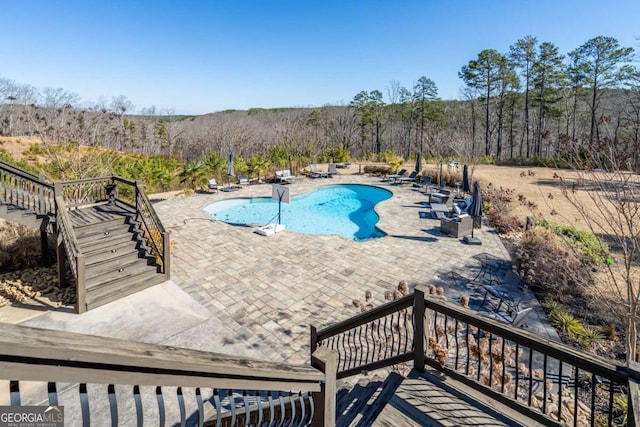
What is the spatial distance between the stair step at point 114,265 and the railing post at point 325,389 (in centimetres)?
663

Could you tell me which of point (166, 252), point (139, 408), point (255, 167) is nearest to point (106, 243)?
point (166, 252)

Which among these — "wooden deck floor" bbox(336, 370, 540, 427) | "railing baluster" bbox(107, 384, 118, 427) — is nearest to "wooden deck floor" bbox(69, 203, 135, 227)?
"wooden deck floor" bbox(336, 370, 540, 427)

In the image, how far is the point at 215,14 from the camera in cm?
2334

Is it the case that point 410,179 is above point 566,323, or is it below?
above

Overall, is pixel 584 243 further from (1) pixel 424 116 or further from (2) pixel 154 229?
(1) pixel 424 116

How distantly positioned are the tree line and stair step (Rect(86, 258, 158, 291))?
10.8 meters

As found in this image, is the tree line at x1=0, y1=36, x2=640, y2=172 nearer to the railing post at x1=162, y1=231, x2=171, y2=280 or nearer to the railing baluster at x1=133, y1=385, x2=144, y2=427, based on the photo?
the railing post at x1=162, y1=231, x2=171, y2=280

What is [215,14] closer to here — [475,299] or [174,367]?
[475,299]

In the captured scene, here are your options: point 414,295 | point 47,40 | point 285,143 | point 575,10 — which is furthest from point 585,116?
point 47,40

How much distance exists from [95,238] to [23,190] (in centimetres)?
247

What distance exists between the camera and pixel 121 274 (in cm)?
711

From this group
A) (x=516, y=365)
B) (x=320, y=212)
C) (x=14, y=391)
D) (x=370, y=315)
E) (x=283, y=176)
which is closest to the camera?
(x=14, y=391)

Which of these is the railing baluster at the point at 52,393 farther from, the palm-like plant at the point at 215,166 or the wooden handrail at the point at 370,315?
the palm-like plant at the point at 215,166

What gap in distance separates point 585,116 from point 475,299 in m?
36.1
